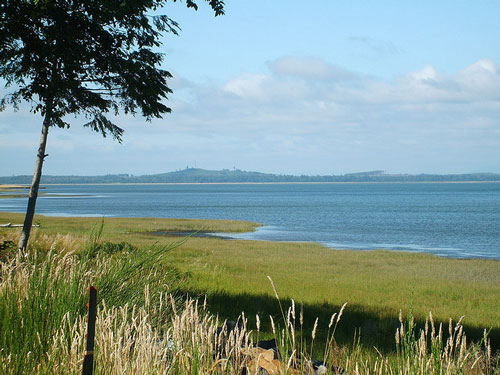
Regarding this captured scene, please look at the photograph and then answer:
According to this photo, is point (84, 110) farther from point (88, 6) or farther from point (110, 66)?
point (88, 6)

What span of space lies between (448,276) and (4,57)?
17645 mm

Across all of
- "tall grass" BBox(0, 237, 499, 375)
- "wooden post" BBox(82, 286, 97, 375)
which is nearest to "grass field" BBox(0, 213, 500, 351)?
"tall grass" BBox(0, 237, 499, 375)

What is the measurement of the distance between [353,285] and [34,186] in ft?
32.7

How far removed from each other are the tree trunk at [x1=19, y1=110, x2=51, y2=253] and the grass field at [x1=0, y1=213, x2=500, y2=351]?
1637 mm

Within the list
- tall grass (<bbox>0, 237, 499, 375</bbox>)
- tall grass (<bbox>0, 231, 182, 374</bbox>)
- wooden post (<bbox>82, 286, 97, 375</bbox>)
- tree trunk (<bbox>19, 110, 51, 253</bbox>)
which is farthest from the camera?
tree trunk (<bbox>19, 110, 51, 253</bbox>)

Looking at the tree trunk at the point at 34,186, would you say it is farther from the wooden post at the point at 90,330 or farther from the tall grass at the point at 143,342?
the wooden post at the point at 90,330

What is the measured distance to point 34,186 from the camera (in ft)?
46.7

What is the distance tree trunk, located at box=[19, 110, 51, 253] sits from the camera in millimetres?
13945

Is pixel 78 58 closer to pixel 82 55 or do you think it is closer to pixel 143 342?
pixel 82 55

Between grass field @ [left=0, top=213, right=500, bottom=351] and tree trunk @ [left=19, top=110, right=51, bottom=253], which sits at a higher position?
tree trunk @ [left=19, top=110, right=51, bottom=253]

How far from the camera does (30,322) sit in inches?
208

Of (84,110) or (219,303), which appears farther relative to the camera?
(84,110)

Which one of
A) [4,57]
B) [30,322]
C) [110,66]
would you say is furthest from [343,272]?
[30,322]

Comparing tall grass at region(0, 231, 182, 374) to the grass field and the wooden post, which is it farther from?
the wooden post
